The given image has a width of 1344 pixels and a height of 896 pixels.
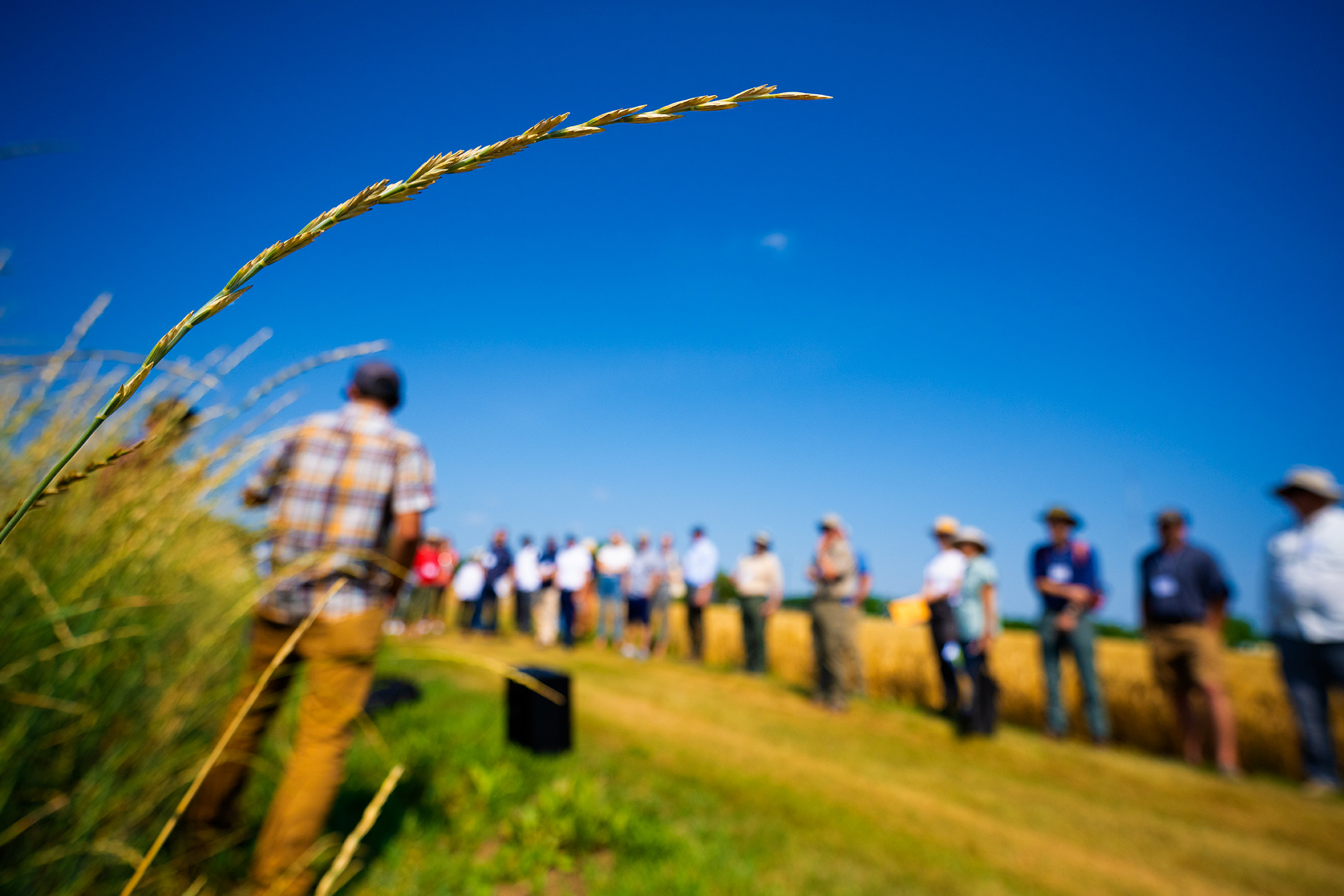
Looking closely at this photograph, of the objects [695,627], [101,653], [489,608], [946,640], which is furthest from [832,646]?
[489,608]

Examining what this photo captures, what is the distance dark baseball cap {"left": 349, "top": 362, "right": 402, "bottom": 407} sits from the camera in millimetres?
2777

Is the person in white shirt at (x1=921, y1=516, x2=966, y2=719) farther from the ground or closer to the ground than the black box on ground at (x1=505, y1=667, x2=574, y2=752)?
farther from the ground

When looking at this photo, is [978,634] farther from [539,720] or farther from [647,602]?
[647,602]

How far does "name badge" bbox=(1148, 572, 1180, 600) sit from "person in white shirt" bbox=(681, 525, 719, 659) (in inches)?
236

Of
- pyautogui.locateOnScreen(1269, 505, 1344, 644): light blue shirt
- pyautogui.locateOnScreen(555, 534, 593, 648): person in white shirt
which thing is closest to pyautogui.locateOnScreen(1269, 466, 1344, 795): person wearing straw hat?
pyautogui.locateOnScreen(1269, 505, 1344, 644): light blue shirt

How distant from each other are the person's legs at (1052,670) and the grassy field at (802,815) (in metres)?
0.38

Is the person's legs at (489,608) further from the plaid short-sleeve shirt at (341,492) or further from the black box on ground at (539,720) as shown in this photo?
the plaid short-sleeve shirt at (341,492)

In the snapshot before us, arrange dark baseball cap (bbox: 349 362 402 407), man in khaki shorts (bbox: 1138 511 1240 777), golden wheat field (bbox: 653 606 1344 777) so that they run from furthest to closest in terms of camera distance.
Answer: golden wheat field (bbox: 653 606 1344 777) → man in khaki shorts (bbox: 1138 511 1240 777) → dark baseball cap (bbox: 349 362 402 407)

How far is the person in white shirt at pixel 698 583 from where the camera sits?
426 inches

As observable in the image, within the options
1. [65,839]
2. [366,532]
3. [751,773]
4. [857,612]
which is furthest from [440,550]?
[65,839]

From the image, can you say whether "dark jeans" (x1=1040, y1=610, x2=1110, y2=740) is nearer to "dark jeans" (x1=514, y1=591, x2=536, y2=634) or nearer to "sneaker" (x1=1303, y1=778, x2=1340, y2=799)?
"sneaker" (x1=1303, y1=778, x2=1340, y2=799)

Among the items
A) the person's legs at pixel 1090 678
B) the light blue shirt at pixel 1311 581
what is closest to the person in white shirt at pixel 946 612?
the person's legs at pixel 1090 678

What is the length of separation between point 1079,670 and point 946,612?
51.8 inches

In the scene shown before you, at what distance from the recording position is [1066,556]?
691 cm
